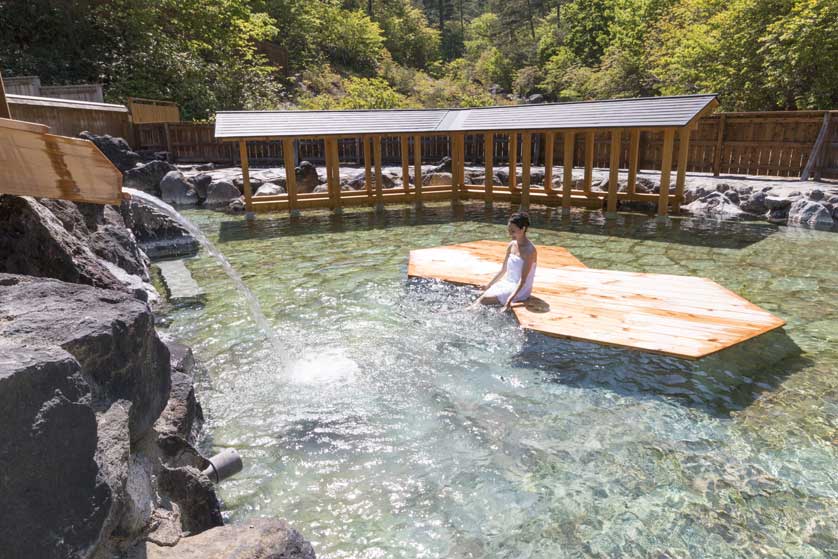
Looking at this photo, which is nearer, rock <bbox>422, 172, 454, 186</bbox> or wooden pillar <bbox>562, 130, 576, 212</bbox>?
wooden pillar <bbox>562, 130, 576, 212</bbox>

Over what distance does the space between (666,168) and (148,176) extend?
51.1 ft

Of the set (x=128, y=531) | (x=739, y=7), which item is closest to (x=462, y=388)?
(x=128, y=531)

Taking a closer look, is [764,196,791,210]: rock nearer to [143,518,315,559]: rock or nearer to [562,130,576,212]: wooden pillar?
[562,130,576,212]: wooden pillar

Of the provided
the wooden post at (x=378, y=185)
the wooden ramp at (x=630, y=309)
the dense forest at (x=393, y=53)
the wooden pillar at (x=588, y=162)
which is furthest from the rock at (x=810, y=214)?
the wooden post at (x=378, y=185)

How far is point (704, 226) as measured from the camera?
1317 centimetres

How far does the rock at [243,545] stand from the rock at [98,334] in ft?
1.88

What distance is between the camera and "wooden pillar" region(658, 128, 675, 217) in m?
12.7

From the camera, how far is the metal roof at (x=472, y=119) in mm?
12977

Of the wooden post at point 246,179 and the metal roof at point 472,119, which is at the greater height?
the metal roof at point 472,119

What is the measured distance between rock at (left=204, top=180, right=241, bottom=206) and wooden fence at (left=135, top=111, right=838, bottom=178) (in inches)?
207

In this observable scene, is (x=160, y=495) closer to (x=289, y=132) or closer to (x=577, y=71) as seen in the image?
(x=289, y=132)

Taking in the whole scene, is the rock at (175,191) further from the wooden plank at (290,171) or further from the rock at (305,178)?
the wooden plank at (290,171)

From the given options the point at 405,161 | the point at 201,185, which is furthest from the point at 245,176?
the point at 405,161

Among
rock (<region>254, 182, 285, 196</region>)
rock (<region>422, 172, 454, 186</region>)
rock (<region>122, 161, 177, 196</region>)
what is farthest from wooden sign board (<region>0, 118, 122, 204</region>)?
rock (<region>422, 172, 454, 186</region>)
